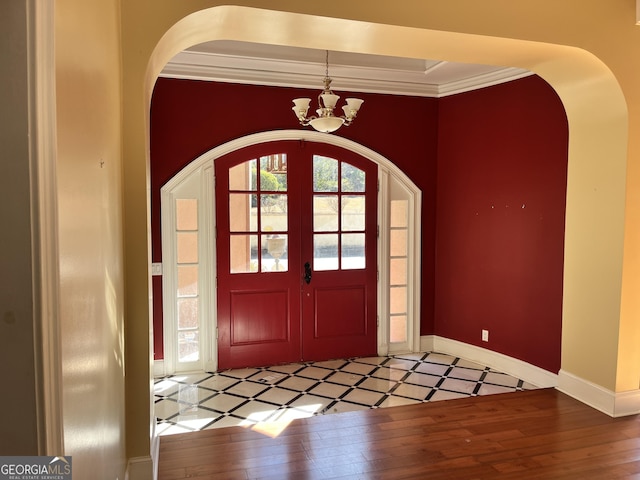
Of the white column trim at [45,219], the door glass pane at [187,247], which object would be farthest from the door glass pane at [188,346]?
the white column trim at [45,219]

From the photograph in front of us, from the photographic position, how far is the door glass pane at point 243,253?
15.4 feet

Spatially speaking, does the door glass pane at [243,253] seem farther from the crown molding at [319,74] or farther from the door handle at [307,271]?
the crown molding at [319,74]

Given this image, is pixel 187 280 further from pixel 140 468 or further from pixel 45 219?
pixel 45 219

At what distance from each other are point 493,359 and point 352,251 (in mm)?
1796

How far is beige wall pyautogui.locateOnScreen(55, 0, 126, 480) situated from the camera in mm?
1126

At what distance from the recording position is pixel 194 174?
4.50 meters

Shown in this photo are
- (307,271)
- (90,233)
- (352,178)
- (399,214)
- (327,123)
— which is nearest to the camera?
(90,233)

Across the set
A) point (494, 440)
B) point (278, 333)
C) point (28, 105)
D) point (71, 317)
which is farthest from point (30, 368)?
point (278, 333)

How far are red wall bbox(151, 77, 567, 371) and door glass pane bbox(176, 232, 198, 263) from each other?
215 mm

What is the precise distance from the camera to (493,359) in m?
4.72

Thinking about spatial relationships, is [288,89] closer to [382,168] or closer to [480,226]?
[382,168]

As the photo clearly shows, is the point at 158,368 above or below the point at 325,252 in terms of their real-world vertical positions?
below

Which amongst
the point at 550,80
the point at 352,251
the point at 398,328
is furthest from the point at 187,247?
the point at 550,80

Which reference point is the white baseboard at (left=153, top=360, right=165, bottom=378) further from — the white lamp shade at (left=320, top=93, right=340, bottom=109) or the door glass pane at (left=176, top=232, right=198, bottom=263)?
the white lamp shade at (left=320, top=93, right=340, bottom=109)
